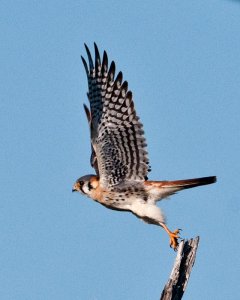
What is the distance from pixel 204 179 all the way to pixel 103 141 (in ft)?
4.07

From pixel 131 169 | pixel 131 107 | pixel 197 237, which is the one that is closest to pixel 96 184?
pixel 131 169

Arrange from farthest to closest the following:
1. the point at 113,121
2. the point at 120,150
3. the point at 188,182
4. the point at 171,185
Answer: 1. the point at 120,150
2. the point at 113,121
3. the point at 171,185
4. the point at 188,182

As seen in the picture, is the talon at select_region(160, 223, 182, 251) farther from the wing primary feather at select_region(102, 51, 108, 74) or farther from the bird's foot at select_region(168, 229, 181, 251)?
the wing primary feather at select_region(102, 51, 108, 74)

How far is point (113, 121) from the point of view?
315 inches

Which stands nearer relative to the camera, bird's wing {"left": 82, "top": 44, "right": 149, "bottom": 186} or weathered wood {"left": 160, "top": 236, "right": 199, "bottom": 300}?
weathered wood {"left": 160, "top": 236, "right": 199, "bottom": 300}

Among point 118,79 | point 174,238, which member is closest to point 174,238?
point 174,238

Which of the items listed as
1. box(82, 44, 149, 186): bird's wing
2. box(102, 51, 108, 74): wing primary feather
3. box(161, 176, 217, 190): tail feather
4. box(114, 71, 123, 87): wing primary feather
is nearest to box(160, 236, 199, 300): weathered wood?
box(161, 176, 217, 190): tail feather

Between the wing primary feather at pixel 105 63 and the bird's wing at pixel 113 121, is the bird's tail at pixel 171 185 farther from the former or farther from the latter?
the wing primary feather at pixel 105 63

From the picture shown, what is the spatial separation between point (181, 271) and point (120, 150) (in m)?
→ 2.84

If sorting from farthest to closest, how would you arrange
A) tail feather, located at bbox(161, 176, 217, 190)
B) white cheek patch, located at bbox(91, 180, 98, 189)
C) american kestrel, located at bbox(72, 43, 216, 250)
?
white cheek patch, located at bbox(91, 180, 98, 189) < american kestrel, located at bbox(72, 43, 216, 250) < tail feather, located at bbox(161, 176, 217, 190)

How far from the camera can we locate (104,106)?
8016mm

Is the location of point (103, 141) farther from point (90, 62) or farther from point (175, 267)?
point (175, 267)

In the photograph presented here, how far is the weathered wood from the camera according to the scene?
5293 millimetres

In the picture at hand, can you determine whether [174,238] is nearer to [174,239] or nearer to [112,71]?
[174,239]
